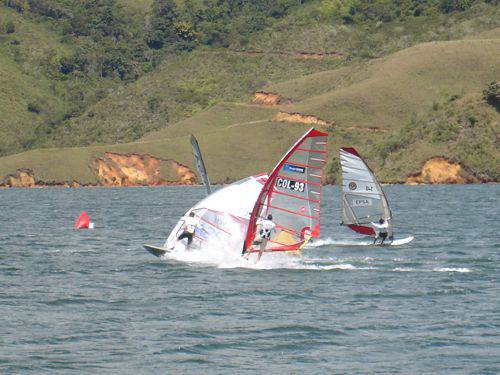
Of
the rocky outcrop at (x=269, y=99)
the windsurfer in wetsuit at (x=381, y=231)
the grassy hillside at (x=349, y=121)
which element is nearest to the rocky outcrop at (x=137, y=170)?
the grassy hillside at (x=349, y=121)

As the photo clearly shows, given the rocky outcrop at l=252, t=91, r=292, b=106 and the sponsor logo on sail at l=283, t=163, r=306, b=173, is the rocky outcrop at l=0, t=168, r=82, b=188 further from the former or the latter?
the sponsor logo on sail at l=283, t=163, r=306, b=173

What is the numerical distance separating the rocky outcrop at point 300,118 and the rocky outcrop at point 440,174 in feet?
132

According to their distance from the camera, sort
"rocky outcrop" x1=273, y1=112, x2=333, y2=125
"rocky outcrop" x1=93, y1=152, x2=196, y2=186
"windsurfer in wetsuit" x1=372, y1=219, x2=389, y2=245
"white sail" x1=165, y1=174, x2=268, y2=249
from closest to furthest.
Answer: "white sail" x1=165, y1=174, x2=268, y2=249 → "windsurfer in wetsuit" x1=372, y1=219, x2=389, y2=245 → "rocky outcrop" x1=93, y1=152, x2=196, y2=186 → "rocky outcrop" x1=273, y1=112, x2=333, y2=125

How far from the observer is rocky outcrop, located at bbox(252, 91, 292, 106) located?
180 meters

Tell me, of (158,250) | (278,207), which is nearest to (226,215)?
(158,250)

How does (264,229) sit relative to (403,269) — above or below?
above

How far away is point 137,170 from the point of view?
6137 inches

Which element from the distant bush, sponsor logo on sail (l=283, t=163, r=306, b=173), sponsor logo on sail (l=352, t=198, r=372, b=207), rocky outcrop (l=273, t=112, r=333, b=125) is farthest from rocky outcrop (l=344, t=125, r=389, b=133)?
sponsor logo on sail (l=283, t=163, r=306, b=173)

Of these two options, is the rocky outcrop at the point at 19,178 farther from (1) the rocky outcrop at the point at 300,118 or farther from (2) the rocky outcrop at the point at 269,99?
(2) the rocky outcrop at the point at 269,99

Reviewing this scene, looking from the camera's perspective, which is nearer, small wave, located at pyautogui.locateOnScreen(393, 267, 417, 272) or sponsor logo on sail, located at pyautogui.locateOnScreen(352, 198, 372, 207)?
small wave, located at pyautogui.locateOnScreen(393, 267, 417, 272)

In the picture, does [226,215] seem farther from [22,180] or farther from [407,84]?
[407,84]

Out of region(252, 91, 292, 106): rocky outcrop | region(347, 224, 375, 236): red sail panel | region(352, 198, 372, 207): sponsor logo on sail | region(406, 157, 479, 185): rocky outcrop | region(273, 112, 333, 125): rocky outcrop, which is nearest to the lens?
region(347, 224, 375, 236): red sail panel

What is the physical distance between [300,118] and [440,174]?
4705 cm

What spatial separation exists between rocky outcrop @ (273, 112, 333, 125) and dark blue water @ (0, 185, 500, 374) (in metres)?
116
